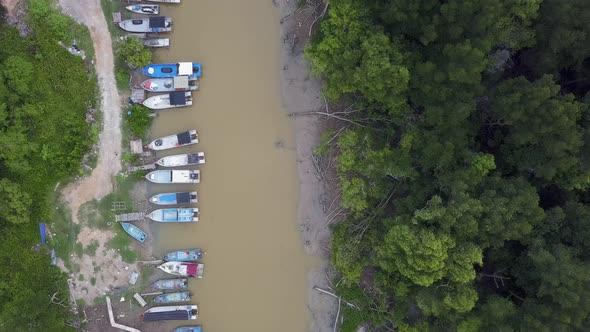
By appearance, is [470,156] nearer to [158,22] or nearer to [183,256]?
[183,256]

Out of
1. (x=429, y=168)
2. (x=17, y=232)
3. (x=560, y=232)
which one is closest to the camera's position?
(x=560, y=232)

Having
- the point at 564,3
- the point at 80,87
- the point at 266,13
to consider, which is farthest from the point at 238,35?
the point at 564,3

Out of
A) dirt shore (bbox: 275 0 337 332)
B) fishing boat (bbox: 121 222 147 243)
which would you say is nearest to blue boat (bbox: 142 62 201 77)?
dirt shore (bbox: 275 0 337 332)

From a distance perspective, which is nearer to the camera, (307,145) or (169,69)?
(169,69)

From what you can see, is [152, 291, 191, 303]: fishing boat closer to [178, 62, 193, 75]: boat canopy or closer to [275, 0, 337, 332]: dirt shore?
[275, 0, 337, 332]: dirt shore

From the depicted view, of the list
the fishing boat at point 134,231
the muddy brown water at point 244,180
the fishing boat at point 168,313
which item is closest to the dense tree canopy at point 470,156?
the muddy brown water at point 244,180

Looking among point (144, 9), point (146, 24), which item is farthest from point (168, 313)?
point (144, 9)

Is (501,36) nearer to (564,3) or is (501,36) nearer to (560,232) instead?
(564,3)
